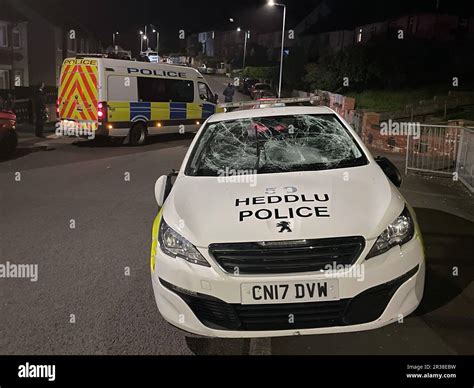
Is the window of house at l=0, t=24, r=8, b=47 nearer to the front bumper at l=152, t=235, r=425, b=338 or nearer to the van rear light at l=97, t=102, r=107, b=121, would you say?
the van rear light at l=97, t=102, r=107, b=121

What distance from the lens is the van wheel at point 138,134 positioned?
49.7 feet

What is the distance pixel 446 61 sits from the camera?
88.9 ft

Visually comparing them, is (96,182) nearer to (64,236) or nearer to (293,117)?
(64,236)

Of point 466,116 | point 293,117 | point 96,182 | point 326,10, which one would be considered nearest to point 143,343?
point 293,117

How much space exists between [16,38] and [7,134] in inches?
830

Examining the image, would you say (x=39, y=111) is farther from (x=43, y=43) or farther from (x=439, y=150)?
(x=43, y=43)

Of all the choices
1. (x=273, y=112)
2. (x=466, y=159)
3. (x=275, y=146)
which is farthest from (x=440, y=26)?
(x=275, y=146)

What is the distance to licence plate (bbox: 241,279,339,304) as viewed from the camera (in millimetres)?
2963

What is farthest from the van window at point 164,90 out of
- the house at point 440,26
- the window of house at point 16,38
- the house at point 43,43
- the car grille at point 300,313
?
the house at point 440,26

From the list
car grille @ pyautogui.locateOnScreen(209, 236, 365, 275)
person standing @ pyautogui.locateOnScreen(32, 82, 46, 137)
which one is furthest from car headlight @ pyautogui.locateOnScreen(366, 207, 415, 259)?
person standing @ pyautogui.locateOnScreen(32, 82, 46, 137)

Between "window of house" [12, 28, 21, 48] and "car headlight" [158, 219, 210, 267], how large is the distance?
1202 inches

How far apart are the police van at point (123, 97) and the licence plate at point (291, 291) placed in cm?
1191

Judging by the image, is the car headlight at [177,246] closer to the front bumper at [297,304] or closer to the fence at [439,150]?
→ the front bumper at [297,304]

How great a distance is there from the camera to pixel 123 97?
14.5 meters
